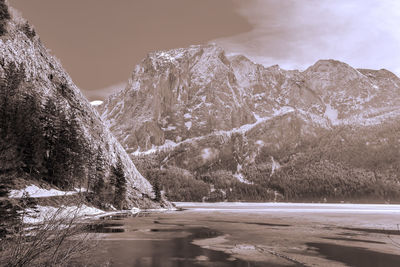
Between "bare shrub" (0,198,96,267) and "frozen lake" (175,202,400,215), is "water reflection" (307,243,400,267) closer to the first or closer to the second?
"bare shrub" (0,198,96,267)

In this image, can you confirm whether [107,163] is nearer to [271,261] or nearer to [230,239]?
[230,239]

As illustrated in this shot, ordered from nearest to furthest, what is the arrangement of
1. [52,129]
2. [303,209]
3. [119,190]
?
[52,129], [119,190], [303,209]

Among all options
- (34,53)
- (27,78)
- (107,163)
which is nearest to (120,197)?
(107,163)

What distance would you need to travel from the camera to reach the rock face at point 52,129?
4691 cm

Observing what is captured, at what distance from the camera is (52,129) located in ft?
178

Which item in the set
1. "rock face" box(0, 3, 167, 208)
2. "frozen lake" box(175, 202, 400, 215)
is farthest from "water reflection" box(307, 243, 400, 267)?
"frozen lake" box(175, 202, 400, 215)

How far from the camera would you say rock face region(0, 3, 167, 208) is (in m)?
46.9

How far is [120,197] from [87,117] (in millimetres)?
28106

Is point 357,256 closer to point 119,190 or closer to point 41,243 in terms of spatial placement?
point 41,243

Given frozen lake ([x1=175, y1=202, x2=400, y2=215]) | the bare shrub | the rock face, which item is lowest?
frozen lake ([x1=175, y1=202, x2=400, y2=215])

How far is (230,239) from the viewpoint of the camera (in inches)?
1042

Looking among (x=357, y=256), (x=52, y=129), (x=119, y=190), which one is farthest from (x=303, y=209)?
(x=357, y=256)

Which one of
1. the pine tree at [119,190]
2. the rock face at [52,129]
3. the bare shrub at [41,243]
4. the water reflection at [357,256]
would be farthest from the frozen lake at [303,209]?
the bare shrub at [41,243]

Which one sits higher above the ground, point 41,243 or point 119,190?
point 119,190
